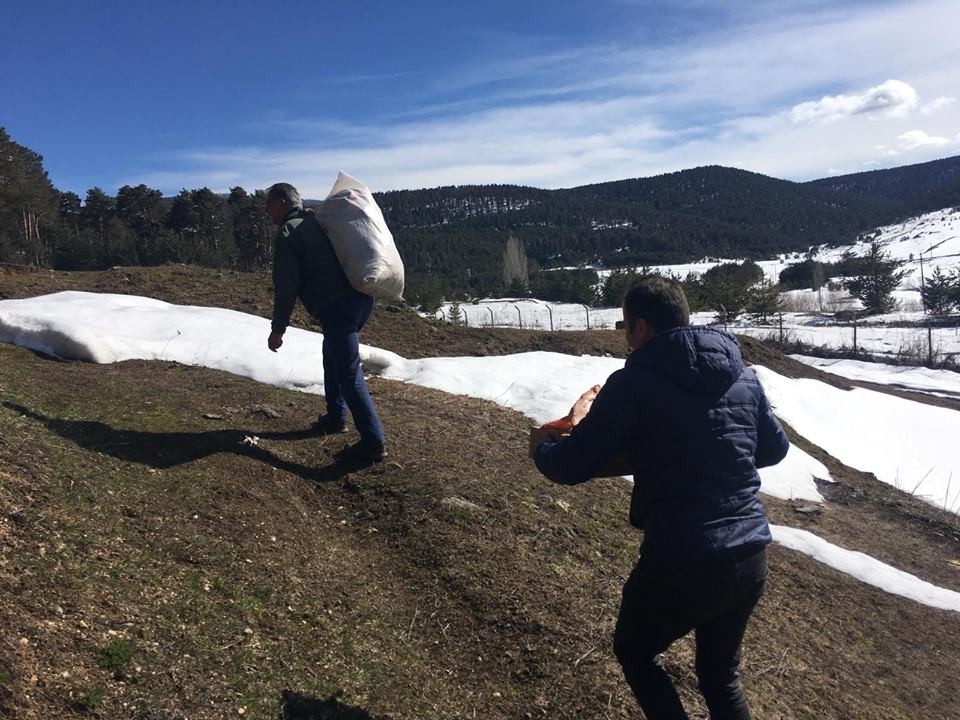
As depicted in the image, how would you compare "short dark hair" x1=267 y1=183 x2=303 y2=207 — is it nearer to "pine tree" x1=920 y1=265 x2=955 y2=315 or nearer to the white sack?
the white sack

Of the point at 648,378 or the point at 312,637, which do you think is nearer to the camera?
the point at 648,378

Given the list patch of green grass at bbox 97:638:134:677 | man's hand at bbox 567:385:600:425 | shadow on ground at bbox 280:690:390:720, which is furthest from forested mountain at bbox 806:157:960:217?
patch of green grass at bbox 97:638:134:677

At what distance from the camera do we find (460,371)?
8.42 metres

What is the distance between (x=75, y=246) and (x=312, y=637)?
3259 cm

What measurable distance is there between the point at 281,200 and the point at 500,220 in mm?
97403

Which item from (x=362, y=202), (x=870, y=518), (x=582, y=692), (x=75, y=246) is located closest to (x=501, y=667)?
(x=582, y=692)

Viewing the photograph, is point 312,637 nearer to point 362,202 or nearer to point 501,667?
point 501,667

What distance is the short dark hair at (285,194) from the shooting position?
4762 mm

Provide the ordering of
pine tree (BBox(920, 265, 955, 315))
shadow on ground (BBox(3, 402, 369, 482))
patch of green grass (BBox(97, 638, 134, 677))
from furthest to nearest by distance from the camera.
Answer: pine tree (BBox(920, 265, 955, 315)) < shadow on ground (BBox(3, 402, 369, 482)) < patch of green grass (BBox(97, 638, 134, 677))

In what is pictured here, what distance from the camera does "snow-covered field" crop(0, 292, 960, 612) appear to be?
6656 millimetres

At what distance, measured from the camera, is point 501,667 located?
9.94 feet

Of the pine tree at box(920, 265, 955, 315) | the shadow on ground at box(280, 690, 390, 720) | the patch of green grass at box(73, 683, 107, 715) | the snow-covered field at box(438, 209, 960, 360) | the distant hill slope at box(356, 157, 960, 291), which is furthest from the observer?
the distant hill slope at box(356, 157, 960, 291)

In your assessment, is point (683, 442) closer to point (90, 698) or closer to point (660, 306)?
point (660, 306)

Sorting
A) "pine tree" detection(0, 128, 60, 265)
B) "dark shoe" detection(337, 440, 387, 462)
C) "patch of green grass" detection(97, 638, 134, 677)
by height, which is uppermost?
"pine tree" detection(0, 128, 60, 265)
